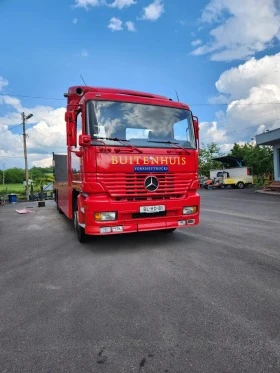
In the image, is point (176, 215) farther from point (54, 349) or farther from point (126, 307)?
point (54, 349)

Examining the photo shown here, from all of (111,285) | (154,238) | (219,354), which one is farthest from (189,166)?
(219,354)

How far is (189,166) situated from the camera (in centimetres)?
639

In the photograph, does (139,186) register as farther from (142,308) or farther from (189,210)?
(142,308)

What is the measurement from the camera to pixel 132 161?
582 centimetres

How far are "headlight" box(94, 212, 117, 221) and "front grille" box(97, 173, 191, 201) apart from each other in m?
0.30

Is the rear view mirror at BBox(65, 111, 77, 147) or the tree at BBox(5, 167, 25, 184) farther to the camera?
the tree at BBox(5, 167, 25, 184)

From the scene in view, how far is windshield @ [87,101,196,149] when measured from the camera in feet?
19.1

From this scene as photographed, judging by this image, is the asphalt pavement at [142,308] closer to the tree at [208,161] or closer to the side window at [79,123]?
the side window at [79,123]

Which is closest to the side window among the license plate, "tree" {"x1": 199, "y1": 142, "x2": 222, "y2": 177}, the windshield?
the windshield

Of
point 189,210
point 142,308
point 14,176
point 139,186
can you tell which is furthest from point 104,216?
point 14,176

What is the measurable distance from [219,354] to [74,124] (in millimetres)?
4983

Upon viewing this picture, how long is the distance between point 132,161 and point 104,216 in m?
1.13

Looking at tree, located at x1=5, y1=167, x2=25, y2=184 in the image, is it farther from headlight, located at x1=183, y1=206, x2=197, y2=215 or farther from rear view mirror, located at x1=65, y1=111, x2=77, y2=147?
headlight, located at x1=183, y1=206, x2=197, y2=215

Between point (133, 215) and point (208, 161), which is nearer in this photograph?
point (133, 215)
